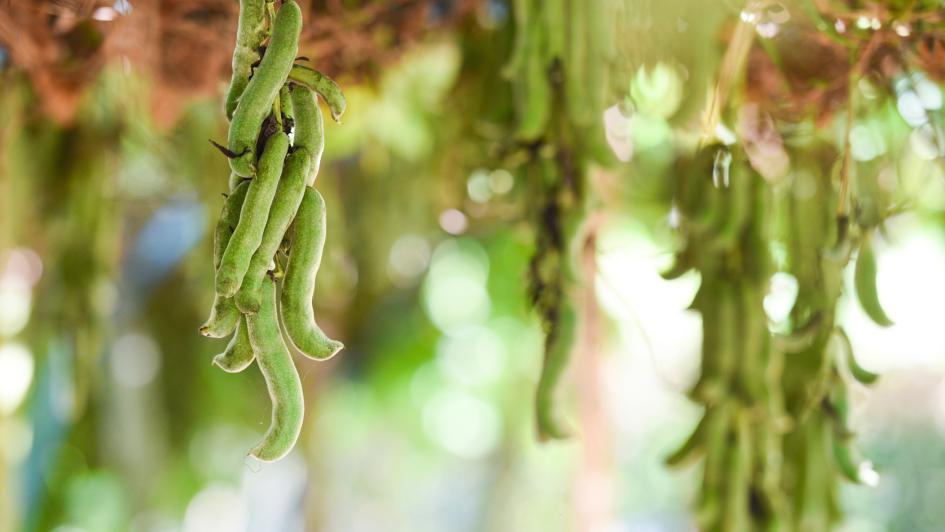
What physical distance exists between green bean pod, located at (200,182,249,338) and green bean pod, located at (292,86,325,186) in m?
0.05

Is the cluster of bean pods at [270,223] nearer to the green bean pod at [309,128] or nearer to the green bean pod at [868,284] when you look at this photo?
the green bean pod at [309,128]

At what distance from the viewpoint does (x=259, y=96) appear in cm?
62

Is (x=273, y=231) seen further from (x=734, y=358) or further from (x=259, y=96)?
(x=734, y=358)

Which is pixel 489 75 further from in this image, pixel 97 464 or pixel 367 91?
pixel 97 464

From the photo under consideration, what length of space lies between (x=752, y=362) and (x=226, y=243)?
72 centimetres

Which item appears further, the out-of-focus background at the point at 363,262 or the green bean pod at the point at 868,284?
the out-of-focus background at the point at 363,262

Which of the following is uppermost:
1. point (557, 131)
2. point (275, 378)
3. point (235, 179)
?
point (557, 131)

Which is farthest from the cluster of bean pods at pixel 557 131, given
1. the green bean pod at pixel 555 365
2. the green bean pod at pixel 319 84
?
the green bean pod at pixel 319 84

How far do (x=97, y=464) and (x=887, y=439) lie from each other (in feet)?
18.8

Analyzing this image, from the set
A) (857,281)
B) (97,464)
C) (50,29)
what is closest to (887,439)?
(97,464)

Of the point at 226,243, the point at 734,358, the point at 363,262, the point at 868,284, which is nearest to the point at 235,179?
the point at 226,243

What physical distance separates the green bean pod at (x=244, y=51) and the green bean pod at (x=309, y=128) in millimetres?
36

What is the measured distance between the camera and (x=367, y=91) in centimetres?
167

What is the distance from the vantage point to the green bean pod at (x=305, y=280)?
0.64m
